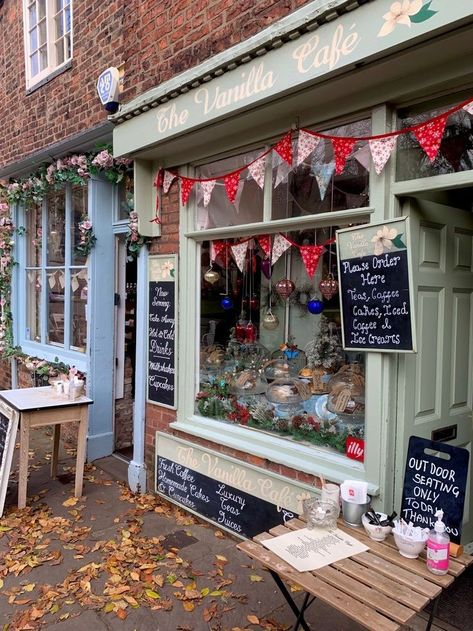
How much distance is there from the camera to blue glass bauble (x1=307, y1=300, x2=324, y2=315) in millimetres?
4047

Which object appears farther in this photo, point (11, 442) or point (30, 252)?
point (30, 252)

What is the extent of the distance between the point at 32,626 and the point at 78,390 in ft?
7.10

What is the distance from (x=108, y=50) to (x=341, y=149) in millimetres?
3673

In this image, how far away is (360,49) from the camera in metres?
2.55

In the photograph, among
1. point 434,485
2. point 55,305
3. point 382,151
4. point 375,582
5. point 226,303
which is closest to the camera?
point 375,582

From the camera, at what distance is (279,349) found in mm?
4387

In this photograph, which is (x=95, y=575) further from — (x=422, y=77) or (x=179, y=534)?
(x=422, y=77)

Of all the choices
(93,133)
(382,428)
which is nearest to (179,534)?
(382,428)

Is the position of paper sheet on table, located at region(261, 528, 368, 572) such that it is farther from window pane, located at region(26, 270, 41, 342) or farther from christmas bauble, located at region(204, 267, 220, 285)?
window pane, located at region(26, 270, 41, 342)

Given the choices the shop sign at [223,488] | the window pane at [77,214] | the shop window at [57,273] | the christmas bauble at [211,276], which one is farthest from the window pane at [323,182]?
the window pane at [77,214]

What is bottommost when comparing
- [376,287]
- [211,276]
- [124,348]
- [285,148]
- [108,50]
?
[124,348]

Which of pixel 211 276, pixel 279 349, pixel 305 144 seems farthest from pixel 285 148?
pixel 279 349

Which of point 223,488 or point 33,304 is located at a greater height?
point 33,304

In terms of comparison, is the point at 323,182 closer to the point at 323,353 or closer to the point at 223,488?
the point at 323,353
